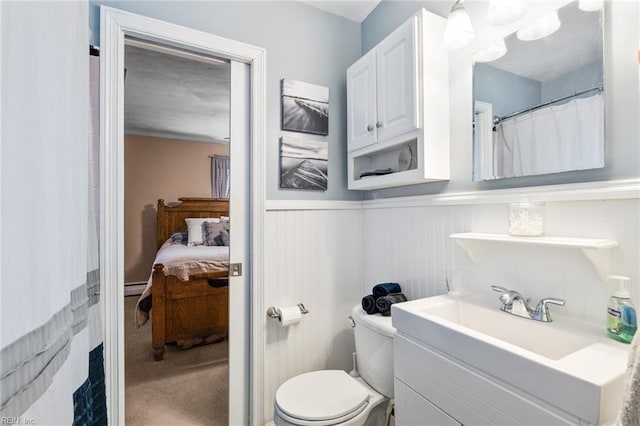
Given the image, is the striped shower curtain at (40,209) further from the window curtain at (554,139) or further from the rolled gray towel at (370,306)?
the window curtain at (554,139)

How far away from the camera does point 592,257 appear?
91cm

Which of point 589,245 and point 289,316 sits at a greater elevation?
point 589,245

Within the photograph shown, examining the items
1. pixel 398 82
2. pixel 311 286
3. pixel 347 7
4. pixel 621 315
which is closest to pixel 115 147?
pixel 311 286

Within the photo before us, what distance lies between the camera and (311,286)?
6.13ft

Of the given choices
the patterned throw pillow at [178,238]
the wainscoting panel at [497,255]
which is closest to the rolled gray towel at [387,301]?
the wainscoting panel at [497,255]

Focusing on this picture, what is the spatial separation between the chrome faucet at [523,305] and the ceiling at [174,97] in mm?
1799

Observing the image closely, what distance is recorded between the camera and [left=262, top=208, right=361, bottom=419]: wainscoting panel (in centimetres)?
174

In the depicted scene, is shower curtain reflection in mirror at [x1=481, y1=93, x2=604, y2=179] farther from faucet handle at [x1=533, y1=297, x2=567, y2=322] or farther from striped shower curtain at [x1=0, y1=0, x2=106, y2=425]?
striped shower curtain at [x1=0, y1=0, x2=106, y2=425]

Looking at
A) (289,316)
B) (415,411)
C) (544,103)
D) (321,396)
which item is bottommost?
(321,396)

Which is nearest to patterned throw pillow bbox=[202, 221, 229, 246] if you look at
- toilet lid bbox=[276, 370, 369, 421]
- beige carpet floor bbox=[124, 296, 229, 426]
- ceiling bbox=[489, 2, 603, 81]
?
beige carpet floor bbox=[124, 296, 229, 426]

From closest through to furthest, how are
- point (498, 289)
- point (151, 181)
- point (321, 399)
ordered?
point (498, 289) → point (321, 399) → point (151, 181)

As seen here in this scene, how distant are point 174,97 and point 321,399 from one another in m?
2.55

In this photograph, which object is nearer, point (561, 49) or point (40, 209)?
point (40, 209)

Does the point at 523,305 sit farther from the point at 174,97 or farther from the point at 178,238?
the point at 174,97
